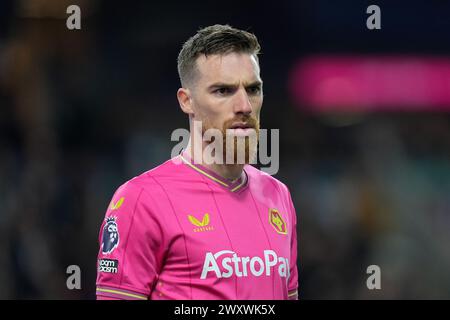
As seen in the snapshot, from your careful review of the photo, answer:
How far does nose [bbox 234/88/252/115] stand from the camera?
3.51 m

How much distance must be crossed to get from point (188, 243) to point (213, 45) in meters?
0.91

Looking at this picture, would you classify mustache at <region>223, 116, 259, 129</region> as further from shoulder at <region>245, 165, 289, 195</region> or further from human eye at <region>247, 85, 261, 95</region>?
shoulder at <region>245, 165, 289, 195</region>

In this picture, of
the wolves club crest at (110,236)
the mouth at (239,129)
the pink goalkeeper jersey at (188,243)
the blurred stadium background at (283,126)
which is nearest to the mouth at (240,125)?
the mouth at (239,129)

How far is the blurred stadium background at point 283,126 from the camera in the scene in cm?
811

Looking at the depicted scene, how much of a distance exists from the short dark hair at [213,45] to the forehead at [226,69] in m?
0.03

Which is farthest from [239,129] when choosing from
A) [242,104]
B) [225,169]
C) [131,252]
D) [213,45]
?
[131,252]

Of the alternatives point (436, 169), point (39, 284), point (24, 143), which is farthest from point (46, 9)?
point (436, 169)

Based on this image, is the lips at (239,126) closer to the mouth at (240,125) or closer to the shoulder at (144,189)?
the mouth at (240,125)

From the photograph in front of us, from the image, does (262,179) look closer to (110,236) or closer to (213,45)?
(213,45)

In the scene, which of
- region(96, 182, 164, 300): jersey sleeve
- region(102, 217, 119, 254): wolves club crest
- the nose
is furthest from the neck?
region(102, 217, 119, 254): wolves club crest

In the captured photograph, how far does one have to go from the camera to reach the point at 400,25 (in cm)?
984

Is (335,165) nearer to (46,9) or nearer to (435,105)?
(435,105)

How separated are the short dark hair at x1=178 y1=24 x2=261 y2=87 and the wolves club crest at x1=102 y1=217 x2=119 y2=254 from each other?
2.46 ft

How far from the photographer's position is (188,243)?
3377mm
